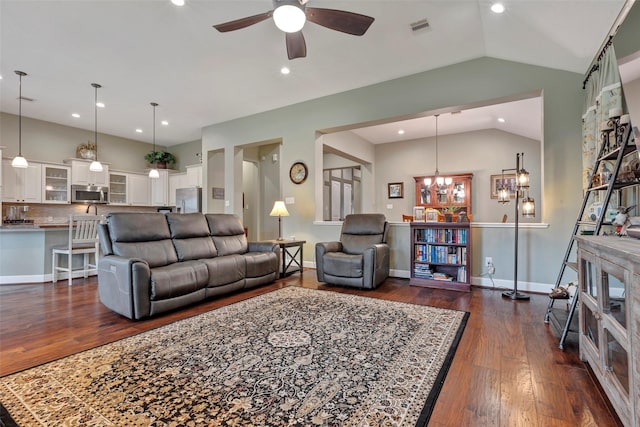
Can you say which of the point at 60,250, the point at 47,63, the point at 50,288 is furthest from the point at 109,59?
the point at 50,288

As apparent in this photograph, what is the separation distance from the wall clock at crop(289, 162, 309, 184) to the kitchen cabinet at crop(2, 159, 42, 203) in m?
5.12

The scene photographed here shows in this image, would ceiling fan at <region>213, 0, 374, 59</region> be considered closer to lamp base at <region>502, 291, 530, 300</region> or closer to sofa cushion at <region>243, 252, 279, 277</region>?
sofa cushion at <region>243, 252, 279, 277</region>

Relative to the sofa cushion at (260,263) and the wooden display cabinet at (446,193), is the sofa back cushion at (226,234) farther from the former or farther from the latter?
the wooden display cabinet at (446,193)

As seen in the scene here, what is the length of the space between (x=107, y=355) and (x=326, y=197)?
6796 mm

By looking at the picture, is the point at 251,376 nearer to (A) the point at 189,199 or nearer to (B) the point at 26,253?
(B) the point at 26,253

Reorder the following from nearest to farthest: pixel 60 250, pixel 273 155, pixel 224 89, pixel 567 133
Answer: pixel 567 133
pixel 60 250
pixel 224 89
pixel 273 155

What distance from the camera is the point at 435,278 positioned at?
394cm

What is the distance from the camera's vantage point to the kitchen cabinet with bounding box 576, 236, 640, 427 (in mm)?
1140

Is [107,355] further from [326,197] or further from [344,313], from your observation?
[326,197]

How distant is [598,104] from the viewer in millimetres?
2738

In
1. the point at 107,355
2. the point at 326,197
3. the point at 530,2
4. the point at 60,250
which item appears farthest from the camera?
the point at 326,197

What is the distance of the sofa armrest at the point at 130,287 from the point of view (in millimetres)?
2660

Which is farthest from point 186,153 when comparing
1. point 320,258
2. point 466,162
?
point 466,162

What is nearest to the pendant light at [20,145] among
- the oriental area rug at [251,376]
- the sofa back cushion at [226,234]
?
the sofa back cushion at [226,234]
